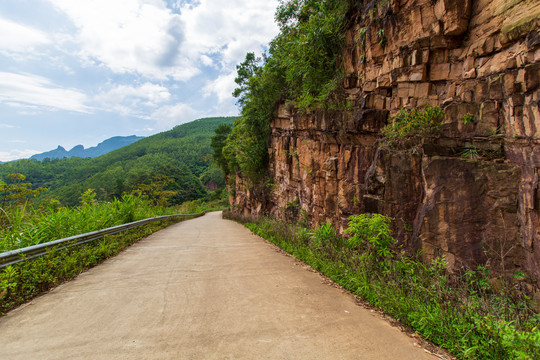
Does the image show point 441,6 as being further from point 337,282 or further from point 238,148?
point 238,148

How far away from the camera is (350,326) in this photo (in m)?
3.32

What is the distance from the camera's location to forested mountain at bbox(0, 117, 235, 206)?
60.9 metres

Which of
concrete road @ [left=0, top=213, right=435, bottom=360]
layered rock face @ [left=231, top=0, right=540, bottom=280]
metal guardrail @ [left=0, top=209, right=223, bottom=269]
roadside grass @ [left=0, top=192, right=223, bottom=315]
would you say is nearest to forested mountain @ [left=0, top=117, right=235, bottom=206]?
roadside grass @ [left=0, top=192, right=223, bottom=315]

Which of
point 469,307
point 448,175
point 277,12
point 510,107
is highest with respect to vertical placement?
point 277,12

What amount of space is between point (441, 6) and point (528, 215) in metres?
4.39

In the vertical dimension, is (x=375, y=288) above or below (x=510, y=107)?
below

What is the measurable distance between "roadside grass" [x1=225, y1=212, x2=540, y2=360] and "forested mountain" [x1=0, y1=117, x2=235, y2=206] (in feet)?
171

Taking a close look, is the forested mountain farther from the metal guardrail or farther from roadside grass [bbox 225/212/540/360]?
roadside grass [bbox 225/212/540/360]

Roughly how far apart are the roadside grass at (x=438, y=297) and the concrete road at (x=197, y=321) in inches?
13.4

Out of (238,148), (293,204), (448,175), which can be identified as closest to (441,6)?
(448,175)

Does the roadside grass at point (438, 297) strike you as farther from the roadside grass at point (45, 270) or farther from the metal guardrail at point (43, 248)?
the metal guardrail at point (43, 248)

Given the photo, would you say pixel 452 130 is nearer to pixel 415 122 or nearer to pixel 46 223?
pixel 415 122

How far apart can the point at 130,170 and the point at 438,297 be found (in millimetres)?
85795

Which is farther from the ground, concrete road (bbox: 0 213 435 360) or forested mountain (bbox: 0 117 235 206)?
forested mountain (bbox: 0 117 235 206)
